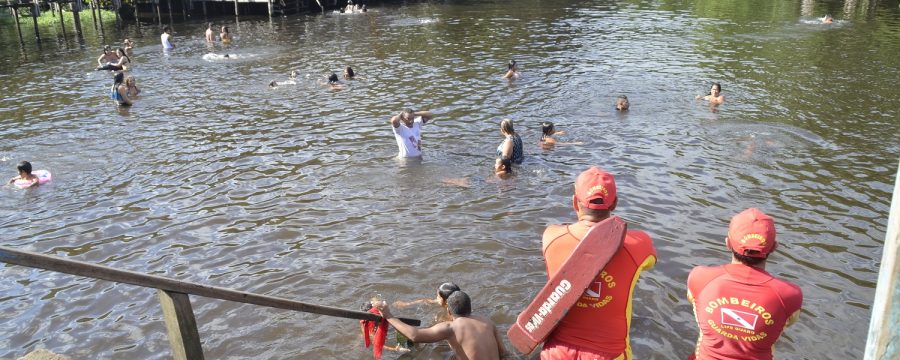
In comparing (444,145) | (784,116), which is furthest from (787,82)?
(444,145)

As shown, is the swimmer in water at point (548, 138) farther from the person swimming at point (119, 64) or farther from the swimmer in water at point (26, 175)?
the person swimming at point (119, 64)

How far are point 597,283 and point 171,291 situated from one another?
2.69 meters

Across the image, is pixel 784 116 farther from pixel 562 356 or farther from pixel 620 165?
pixel 562 356

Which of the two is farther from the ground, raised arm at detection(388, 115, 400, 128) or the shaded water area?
Answer: raised arm at detection(388, 115, 400, 128)

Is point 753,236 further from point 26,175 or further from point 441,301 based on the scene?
point 26,175

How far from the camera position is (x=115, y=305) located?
8516 mm

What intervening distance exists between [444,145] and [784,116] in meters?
8.91

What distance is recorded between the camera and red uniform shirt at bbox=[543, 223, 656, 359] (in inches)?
164

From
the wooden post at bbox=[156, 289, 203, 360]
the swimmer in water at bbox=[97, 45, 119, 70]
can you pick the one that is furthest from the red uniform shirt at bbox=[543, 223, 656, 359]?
the swimmer in water at bbox=[97, 45, 119, 70]

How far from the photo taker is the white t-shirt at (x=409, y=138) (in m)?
13.2

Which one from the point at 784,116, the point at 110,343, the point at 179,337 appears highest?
the point at 179,337

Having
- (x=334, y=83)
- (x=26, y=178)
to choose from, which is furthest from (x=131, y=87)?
(x=26, y=178)

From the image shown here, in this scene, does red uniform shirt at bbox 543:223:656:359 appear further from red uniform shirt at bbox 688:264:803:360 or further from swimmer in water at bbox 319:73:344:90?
swimmer in water at bbox 319:73:344:90

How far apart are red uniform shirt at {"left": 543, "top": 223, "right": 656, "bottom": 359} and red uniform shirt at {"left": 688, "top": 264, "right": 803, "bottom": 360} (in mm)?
552
